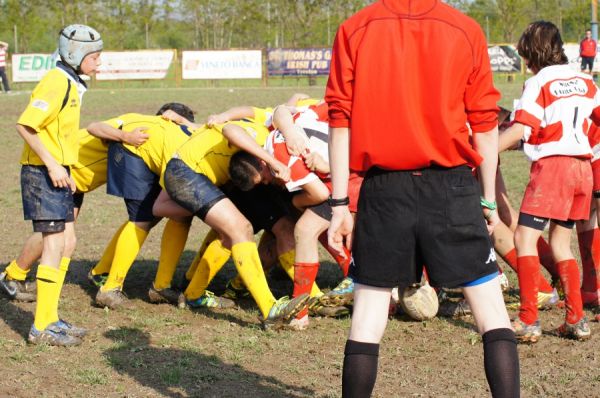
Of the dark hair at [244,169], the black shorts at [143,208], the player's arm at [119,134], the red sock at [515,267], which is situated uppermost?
the player's arm at [119,134]

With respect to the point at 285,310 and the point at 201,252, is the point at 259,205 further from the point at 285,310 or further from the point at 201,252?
the point at 285,310

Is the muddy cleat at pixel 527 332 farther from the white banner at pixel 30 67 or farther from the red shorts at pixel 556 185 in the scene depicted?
the white banner at pixel 30 67

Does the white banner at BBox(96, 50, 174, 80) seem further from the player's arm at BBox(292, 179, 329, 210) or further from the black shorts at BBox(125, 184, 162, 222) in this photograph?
the player's arm at BBox(292, 179, 329, 210)

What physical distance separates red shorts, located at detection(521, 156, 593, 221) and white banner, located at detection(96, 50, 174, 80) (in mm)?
33118

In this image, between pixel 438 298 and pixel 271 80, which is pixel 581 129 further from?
pixel 271 80

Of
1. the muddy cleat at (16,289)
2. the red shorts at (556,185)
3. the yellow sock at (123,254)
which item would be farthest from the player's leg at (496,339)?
the muddy cleat at (16,289)

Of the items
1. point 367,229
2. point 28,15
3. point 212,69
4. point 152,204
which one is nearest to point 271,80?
point 212,69

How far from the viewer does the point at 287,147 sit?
20.1 feet

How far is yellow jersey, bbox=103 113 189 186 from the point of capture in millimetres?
6863

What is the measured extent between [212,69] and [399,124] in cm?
3439

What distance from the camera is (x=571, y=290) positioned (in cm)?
589

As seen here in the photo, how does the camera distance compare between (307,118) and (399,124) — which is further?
(307,118)

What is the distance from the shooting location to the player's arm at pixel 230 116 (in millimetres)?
6793

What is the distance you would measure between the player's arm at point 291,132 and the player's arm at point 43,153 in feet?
4.59
